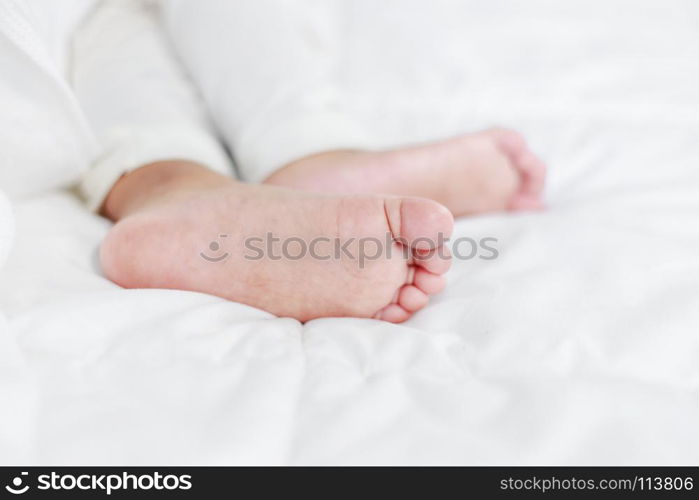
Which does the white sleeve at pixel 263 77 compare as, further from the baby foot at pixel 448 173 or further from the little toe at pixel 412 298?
the little toe at pixel 412 298

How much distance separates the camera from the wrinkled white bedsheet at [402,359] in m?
0.35

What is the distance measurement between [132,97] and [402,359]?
51 centimetres

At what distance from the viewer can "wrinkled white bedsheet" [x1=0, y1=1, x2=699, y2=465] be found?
13.9 inches

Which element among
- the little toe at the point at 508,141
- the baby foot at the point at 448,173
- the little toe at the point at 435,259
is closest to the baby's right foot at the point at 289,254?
the little toe at the point at 435,259

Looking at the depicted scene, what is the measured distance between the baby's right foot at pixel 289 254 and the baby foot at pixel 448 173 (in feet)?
0.45

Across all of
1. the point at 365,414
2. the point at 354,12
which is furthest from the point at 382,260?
the point at 354,12

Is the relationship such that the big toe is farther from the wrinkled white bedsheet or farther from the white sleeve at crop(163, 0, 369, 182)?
the white sleeve at crop(163, 0, 369, 182)

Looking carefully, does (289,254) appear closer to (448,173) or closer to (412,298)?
(412,298)

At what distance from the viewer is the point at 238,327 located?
469mm

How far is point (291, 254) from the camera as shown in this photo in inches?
20.6

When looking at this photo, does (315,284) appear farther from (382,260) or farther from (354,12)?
(354,12)

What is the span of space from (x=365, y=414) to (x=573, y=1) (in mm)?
914

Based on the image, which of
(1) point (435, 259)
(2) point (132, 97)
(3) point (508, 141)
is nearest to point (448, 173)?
(3) point (508, 141)

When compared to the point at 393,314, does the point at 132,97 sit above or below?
above
